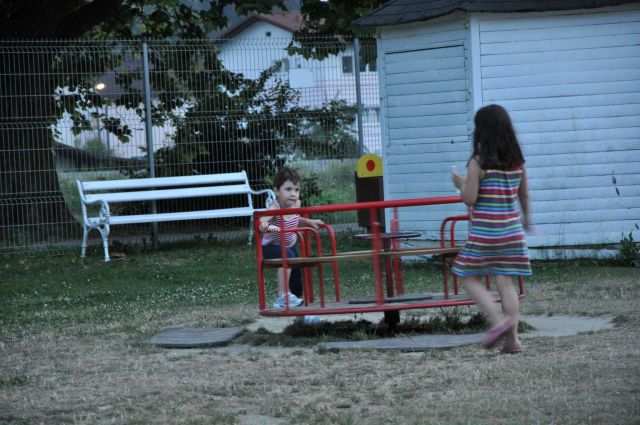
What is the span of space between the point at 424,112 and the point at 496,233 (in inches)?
297

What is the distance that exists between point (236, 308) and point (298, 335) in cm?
204

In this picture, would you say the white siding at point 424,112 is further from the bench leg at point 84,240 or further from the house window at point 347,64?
the bench leg at point 84,240

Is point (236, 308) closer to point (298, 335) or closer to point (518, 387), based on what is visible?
point (298, 335)

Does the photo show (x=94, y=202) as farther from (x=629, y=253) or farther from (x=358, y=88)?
(x=629, y=253)

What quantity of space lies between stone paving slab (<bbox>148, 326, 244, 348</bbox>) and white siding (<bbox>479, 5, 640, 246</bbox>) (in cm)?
601

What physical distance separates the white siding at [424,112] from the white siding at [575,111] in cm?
43

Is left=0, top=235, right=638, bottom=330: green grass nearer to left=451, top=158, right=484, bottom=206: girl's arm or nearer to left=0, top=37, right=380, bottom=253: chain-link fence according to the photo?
left=0, top=37, right=380, bottom=253: chain-link fence

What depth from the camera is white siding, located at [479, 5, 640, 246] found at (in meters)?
13.7

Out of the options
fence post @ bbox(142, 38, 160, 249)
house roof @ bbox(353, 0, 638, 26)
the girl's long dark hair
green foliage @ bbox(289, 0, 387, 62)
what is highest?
green foliage @ bbox(289, 0, 387, 62)

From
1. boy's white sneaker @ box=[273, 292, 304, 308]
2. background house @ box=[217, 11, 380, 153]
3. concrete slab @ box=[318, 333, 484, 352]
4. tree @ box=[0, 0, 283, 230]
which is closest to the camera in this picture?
concrete slab @ box=[318, 333, 484, 352]

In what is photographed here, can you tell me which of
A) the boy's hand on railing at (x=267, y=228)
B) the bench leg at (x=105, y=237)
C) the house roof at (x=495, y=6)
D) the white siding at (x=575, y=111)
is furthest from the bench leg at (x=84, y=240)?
the boy's hand on railing at (x=267, y=228)

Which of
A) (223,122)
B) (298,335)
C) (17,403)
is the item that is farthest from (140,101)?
(17,403)

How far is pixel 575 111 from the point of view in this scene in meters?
13.7

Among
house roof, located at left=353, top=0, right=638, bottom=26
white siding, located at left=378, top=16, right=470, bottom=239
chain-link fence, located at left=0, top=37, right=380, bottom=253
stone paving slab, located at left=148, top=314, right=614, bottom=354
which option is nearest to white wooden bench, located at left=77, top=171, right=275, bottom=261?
→ chain-link fence, located at left=0, top=37, right=380, bottom=253
